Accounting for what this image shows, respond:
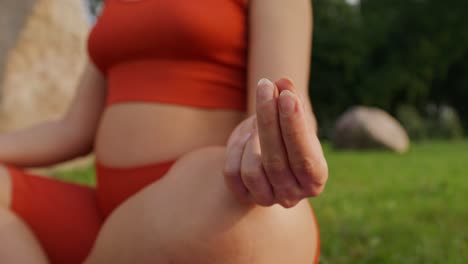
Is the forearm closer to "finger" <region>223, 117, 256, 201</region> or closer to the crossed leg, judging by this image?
the crossed leg

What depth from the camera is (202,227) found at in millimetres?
742

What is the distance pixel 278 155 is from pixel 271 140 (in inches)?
0.8

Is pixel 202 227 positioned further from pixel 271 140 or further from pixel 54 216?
pixel 54 216

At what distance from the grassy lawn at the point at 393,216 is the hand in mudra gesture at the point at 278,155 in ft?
Answer: 4.91

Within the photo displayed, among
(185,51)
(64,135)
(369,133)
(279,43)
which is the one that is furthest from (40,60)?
(369,133)

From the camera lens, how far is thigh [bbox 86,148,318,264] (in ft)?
2.42

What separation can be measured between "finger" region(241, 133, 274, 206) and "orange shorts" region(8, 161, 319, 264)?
40 centimetres

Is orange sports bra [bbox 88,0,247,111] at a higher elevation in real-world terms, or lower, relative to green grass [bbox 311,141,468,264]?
higher

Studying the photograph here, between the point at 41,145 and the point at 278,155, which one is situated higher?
the point at 278,155

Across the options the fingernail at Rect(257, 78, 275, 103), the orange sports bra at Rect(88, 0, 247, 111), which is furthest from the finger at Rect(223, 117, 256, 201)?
the orange sports bra at Rect(88, 0, 247, 111)

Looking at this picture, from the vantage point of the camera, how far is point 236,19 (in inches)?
40.7

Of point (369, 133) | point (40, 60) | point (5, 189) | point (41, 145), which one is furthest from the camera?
point (369, 133)

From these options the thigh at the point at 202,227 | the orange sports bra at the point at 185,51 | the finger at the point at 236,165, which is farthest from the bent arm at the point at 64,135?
the finger at the point at 236,165

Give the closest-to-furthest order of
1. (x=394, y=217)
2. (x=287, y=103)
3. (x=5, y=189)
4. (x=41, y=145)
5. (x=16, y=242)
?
(x=287, y=103)
(x=16, y=242)
(x=5, y=189)
(x=41, y=145)
(x=394, y=217)
